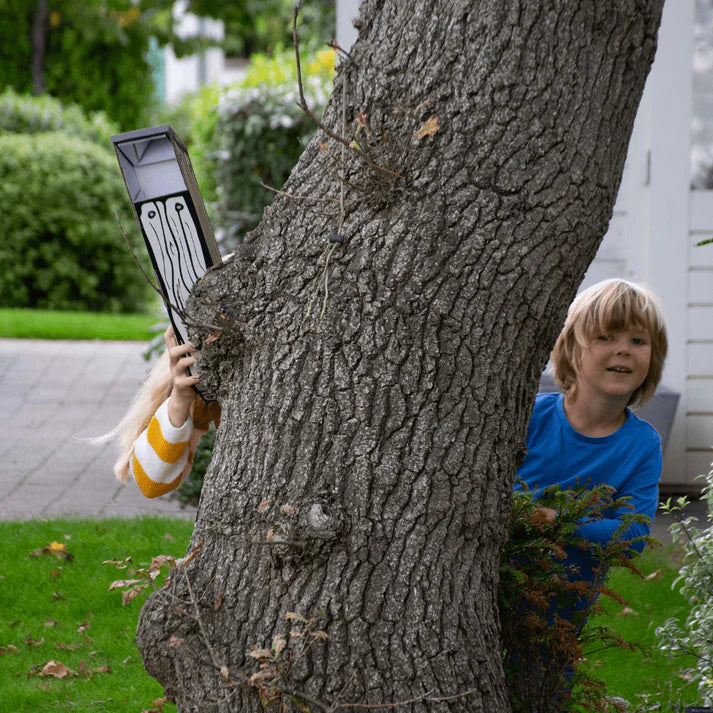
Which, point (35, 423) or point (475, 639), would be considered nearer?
point (475, 639)

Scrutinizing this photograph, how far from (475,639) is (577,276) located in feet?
2.56

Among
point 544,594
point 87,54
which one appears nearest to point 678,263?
point 544,594

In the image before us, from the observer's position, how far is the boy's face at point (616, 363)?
2.86m

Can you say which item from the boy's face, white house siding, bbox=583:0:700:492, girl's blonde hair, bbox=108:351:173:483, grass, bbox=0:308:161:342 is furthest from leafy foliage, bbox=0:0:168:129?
the boy's face

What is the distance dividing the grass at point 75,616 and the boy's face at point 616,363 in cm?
163

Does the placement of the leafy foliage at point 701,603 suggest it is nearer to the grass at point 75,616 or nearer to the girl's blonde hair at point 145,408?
the girl's blonde hair at point 145,408

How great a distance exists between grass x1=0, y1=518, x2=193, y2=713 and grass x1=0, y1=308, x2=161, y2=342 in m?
5.25

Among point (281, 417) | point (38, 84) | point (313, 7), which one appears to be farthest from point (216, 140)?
point (38, 84)

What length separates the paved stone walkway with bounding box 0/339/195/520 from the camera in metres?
5.64

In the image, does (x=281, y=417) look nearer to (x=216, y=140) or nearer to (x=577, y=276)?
(x=577, y=276)

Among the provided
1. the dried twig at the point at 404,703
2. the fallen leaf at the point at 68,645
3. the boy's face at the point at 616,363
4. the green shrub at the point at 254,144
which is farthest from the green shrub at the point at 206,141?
the dried twig at the point at 404,703

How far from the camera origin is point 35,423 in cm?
727

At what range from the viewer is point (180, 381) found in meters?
2.39

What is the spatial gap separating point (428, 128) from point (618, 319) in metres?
1.20
